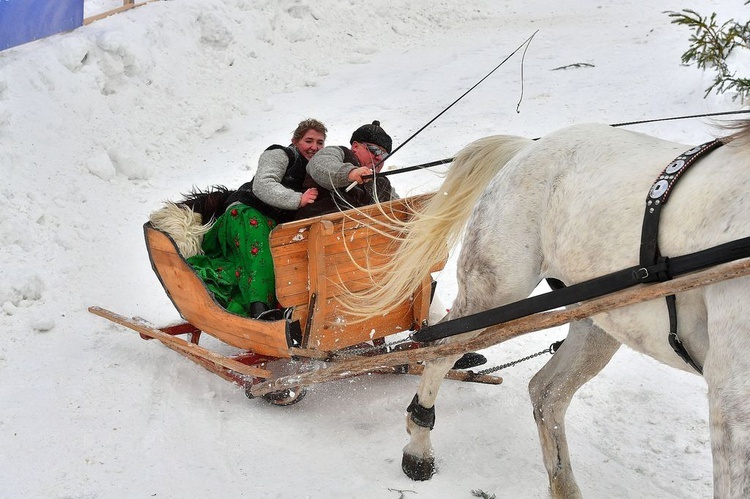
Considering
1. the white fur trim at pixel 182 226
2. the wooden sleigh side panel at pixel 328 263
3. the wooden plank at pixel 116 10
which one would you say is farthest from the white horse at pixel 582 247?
the wooden plank at pixel 116 10

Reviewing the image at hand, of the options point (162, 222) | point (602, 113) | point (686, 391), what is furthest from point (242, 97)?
point (686, 391)

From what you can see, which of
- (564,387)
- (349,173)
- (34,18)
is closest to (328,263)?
(349,173)

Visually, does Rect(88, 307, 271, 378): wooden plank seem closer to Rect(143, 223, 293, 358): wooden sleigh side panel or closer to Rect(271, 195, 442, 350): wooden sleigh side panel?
Rect(143, 223, 293, 358): wooden sleigh side panel

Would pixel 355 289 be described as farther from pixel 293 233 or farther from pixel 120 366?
pixel 120 366

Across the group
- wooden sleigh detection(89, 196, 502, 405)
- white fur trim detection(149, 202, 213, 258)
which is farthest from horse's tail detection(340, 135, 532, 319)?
white fur trim detection(149, 202, 213, 258)

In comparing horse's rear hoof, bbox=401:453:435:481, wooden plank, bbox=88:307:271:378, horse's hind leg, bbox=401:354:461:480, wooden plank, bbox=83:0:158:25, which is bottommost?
horse's rear hoof, bbox=401:453:435:481

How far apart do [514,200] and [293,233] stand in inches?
46.7

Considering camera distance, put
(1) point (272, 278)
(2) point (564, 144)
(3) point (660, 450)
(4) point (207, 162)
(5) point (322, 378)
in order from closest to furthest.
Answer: (2) point (564, 144), (5) point (322, 378), (3) point (660, 450), (1) point (272, 278), (4) point (207, 162)

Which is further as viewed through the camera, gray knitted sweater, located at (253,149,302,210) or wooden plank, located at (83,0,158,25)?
wooden plank, located at (83,0,158,25)

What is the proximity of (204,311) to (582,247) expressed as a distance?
2.20m

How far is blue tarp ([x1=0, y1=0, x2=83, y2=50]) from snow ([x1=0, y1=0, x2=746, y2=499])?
0.47ft

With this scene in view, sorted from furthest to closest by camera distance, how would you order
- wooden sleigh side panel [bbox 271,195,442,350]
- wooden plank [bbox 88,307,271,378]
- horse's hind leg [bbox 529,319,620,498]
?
wooden plank [bbox 88,307,271,378] < wooden sleigh side panel [bbox 271,195,442,350] < horse's hind leg [bbox 529,319,620,498]

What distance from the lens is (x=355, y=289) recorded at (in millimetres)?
3910

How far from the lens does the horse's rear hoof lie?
11.3ft
